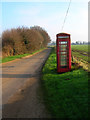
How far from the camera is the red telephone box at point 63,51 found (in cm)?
1035

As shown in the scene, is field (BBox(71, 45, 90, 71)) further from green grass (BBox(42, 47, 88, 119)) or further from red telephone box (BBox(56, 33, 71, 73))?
green grass (BBox(42, 47, 88, 119))

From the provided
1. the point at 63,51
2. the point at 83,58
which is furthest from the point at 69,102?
the point at 83,58

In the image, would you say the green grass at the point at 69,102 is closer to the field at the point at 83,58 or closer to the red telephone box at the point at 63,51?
the field at the point at 83,58

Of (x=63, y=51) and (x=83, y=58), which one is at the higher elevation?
(x=63, y=51)

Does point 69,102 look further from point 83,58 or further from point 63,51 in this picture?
point 83,58

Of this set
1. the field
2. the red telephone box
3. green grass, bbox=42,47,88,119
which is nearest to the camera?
green grass, bbox=42,47,88,119

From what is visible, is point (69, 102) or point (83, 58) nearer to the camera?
point (69, 102)

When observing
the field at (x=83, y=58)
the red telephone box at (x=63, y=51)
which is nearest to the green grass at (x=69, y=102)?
the field at (x=83, y=58)

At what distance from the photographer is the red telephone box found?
10352 mm

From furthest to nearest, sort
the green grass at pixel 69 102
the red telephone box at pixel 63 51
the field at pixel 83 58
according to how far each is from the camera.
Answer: the field at pixel 83 58, the red telephone box at pixel 63 51, the green grass at pixel 69 102

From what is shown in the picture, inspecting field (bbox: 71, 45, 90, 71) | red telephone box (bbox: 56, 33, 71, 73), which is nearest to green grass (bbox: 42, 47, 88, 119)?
field (bbox: 71, 45, 90, 71)

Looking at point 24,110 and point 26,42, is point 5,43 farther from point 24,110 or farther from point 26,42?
point 24,110

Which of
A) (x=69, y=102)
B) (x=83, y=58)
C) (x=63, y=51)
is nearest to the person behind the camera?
(x=69, y=102)

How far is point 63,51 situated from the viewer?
34.1ft
